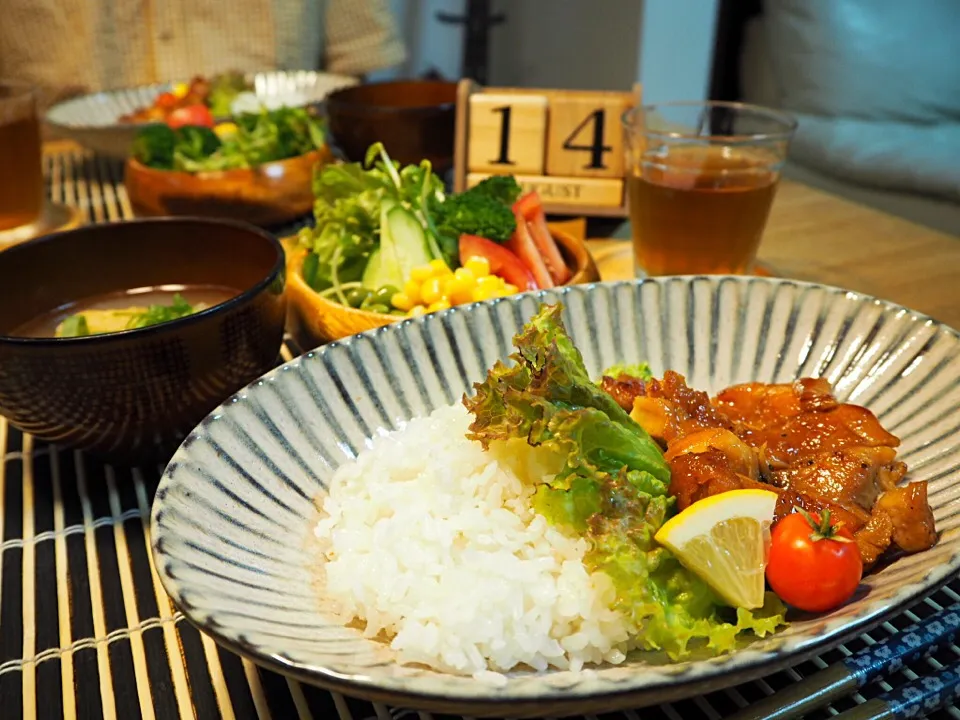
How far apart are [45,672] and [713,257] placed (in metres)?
1.80

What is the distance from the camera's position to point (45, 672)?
1.12 m

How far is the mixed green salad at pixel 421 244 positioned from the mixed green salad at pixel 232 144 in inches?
23.6

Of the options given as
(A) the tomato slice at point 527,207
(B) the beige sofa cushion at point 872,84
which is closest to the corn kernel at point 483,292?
(A) the tomato slice at point 527,207

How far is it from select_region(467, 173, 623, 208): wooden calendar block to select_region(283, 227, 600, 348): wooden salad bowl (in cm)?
44

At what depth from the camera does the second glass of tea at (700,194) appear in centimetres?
206

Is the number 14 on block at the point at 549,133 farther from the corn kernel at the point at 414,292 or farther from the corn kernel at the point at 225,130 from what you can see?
the corn kernel at the point at 225,130

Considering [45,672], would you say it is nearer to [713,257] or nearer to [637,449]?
[637,449]

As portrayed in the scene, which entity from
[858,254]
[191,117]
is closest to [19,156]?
[191,117]

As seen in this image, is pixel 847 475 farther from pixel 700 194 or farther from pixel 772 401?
pixel 700 194

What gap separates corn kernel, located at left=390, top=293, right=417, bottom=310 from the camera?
74.6 inches

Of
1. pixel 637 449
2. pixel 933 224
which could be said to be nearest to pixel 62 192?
pixel 637 449

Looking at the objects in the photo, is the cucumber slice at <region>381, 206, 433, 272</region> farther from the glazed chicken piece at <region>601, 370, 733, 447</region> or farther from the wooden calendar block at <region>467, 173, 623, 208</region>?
the glazed chicken piece at <region>601, 370, 733, 447</region>

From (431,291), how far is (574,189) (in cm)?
91

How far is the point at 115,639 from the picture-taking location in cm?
118
